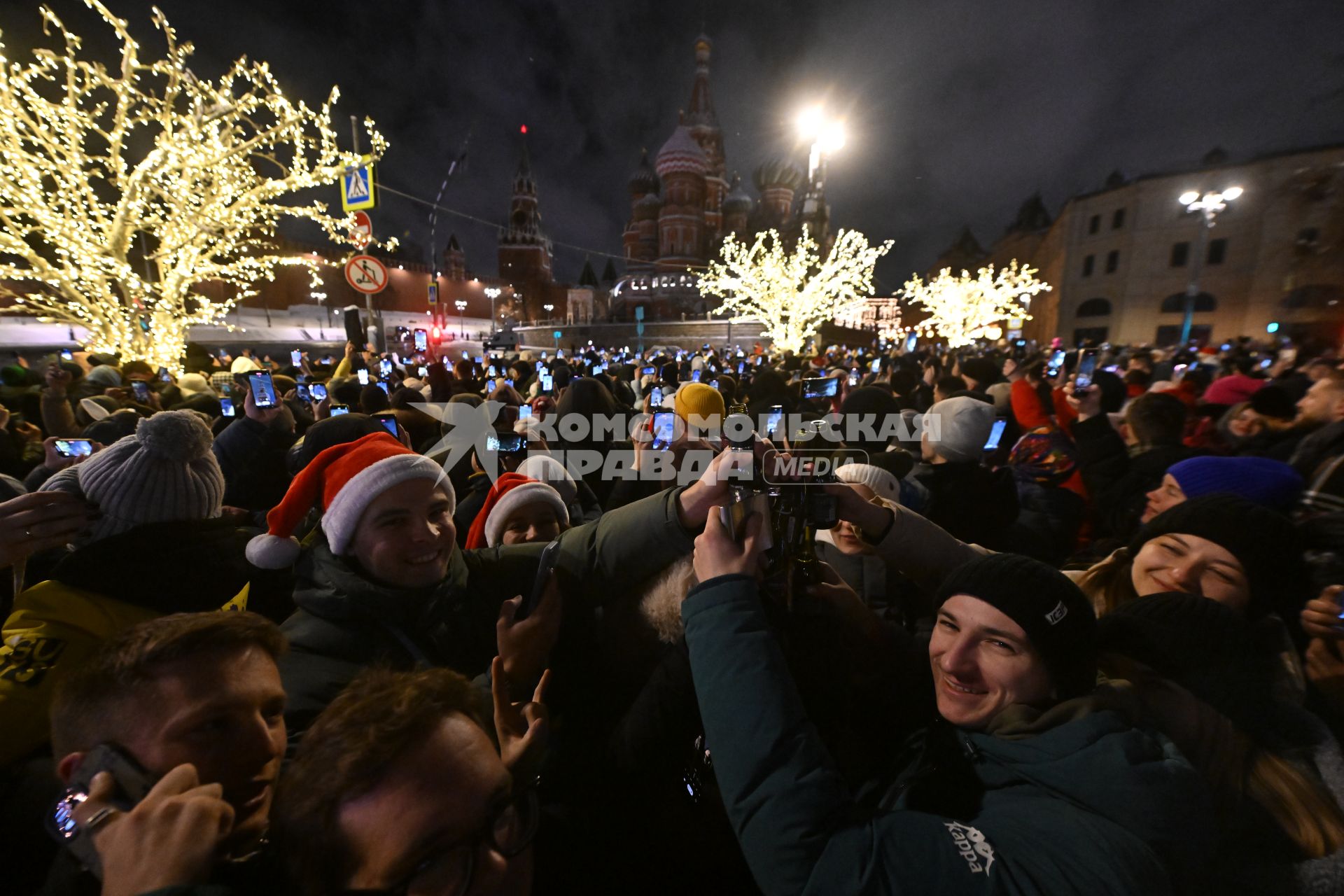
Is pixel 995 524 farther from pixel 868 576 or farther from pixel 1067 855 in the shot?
pixel 1067 855

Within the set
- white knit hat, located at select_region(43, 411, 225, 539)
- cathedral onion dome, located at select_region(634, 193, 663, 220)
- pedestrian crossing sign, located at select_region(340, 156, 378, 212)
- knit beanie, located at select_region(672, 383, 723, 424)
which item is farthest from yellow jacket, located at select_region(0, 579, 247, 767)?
cathedral onion dome, located at select_region(634, 193, 663, 220)

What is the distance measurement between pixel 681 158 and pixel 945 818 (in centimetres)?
6575

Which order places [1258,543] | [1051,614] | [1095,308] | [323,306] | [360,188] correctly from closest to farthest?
[1051,614], [1258,543], [360,188], [323,306], [1095,308]

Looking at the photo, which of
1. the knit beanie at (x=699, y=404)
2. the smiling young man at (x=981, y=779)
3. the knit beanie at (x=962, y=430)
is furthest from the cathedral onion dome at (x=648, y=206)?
the smiling young man at (x=981, y=779)

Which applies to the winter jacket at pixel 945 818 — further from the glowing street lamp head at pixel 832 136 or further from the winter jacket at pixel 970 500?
the glowing street lamp head at pixel 832 136

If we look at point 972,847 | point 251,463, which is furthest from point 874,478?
point 251,463

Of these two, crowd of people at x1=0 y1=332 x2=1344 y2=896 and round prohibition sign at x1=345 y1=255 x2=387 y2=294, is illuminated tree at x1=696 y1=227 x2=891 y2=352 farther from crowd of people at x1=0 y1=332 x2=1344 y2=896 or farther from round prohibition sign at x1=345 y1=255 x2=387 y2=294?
crowd of people at x1=0 y1=332 x2=1344 y2=896

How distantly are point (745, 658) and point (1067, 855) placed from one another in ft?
2.18

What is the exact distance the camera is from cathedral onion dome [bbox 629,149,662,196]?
65688 millimetres

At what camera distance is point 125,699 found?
3.68 feet

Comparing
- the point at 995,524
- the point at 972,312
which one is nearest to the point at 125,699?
the point at 995,524

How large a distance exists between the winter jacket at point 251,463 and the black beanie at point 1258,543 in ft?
18.5

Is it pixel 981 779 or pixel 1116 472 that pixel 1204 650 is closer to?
pixel 981 779

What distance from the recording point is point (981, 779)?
1.23 metres
